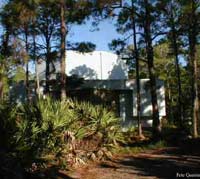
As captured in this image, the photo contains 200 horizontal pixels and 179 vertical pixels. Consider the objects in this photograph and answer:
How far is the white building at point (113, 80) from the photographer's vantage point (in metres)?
38.2

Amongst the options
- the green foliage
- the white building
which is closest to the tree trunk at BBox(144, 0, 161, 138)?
the white building

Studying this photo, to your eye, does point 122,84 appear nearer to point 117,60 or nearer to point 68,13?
point 117,60

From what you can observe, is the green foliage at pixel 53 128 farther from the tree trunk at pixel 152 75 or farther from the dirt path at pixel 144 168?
the tree trunk at pixel 152 75

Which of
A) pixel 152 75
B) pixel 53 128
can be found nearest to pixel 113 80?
pixel 152 75

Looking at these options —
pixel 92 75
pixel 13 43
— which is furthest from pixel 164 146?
pixel 92 75

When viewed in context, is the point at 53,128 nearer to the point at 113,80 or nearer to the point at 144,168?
the point at 144,168

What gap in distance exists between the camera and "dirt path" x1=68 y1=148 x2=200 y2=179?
12750mm

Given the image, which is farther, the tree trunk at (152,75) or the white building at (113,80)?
the white building at (113,80)

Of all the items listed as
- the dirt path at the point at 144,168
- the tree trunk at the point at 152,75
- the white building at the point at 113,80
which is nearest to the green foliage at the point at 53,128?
the dirt path at the point at 144,168

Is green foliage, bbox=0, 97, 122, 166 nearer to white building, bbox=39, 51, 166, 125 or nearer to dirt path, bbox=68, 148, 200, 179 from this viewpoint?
dirt path, bbox=68, 148, 200, 179

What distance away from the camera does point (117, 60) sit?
4672 centimetres

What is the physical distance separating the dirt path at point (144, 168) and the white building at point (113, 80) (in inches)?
685

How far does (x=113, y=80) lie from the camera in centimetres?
3825

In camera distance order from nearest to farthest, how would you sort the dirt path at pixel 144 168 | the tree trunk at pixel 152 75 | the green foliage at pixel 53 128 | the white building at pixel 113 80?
the dirt path at pixel 144 168 < the green foliage at pixel 53 128 < the tree trunk at pixel 152 75 < the white building at pixel 113 80
